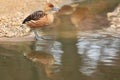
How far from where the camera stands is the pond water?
8.41 metres

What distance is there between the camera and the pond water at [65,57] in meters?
8.41

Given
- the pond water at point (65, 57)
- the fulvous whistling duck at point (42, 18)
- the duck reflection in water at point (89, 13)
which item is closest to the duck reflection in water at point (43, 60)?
the pond water at point (65, 57)

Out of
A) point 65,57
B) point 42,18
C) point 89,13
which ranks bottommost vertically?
point 65,57

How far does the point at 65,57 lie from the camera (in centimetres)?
973

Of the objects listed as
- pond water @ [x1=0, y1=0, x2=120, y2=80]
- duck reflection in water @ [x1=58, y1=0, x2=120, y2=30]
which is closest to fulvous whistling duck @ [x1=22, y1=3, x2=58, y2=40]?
pond water @ [x1=0, y1=0, x2=120, y2=80]

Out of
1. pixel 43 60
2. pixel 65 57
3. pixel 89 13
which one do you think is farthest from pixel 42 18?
pixel 89 13

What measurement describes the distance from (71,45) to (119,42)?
122 centimetres

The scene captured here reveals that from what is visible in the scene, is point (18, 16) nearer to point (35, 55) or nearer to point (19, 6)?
point (19, 6)

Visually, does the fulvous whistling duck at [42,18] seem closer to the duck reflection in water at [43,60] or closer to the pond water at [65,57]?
the pond water at [65,57]

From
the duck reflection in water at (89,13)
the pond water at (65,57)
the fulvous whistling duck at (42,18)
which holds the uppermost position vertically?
the fulvous whistling duck at (42,18)

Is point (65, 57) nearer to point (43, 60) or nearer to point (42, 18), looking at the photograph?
point (43, 60)

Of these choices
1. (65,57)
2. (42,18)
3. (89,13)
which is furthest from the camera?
(89,13)

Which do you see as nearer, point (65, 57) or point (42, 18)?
point (65, 57)

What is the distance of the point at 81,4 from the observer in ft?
59.7
